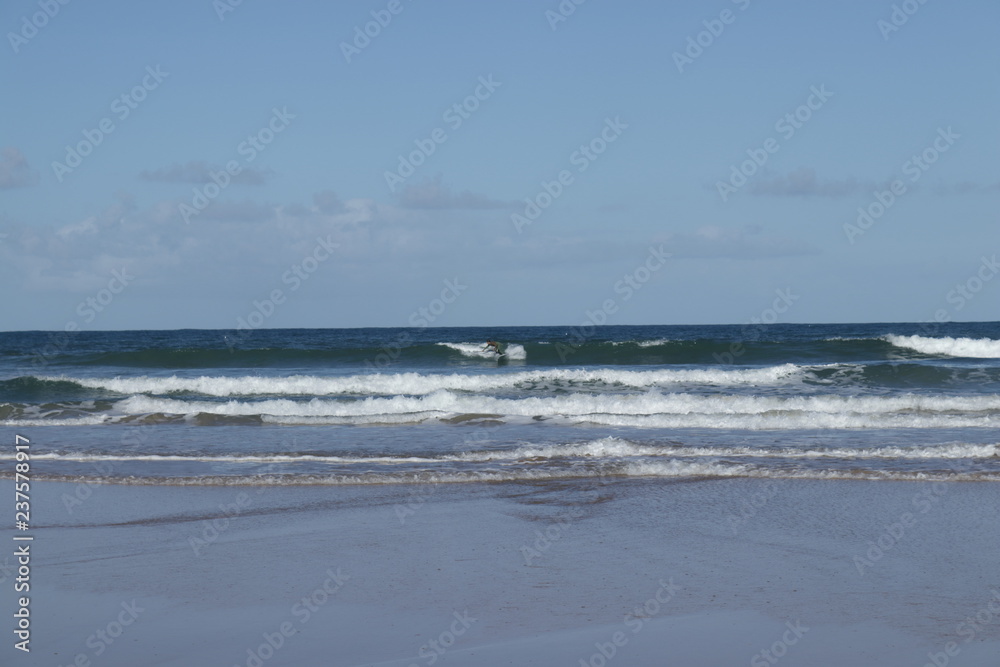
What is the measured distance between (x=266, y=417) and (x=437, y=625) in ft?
43.3

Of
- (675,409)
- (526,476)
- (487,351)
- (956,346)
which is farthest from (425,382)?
(956,346)

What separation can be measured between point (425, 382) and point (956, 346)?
21.9m

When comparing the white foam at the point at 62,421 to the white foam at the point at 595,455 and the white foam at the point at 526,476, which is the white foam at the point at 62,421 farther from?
the white foam at the point at 526,476

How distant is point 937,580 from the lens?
6469 mm

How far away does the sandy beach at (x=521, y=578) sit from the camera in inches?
205

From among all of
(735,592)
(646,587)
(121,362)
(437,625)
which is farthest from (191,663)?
(121,362)

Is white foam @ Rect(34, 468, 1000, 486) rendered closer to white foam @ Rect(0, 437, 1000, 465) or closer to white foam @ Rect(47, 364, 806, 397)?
white foam @ Rect(0, 437, 1000, 465)

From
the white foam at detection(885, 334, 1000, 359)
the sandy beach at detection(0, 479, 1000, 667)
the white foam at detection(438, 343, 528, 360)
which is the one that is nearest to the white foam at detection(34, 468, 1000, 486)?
the sandy beach at detection(0, 479, 1000, 667)

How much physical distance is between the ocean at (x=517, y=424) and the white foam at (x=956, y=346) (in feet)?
0.34

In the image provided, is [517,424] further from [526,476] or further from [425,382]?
[425,382]

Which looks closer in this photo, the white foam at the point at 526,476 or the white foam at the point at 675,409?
the white foam at the point at 526,476

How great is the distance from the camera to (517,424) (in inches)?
652

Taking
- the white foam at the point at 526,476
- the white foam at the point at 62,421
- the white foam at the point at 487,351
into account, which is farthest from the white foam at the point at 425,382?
the white foam at the point at 526,476

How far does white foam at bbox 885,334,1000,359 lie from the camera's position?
32.6m
